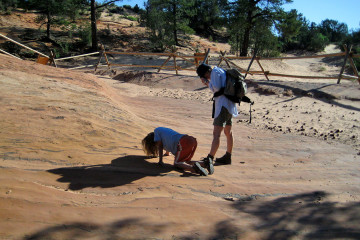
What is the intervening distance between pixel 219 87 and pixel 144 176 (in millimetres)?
1523

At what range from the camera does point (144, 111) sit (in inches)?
→ 300

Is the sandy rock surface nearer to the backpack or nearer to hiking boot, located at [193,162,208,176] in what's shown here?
hiking boot, located at [193,162,208,176]

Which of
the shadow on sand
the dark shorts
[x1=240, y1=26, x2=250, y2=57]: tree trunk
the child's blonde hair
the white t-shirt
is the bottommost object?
the shadow on sand

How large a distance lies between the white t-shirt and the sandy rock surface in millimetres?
868

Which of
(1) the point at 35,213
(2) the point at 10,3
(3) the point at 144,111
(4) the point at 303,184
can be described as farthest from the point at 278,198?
(2) the point at 10,3

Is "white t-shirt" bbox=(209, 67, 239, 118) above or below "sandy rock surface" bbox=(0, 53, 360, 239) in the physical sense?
above

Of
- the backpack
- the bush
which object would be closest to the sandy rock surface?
the backpack

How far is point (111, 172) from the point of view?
3412 mm

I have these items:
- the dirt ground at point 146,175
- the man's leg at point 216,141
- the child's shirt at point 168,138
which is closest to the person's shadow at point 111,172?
the dirt ground at point 146,175

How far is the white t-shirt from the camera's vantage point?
3.97 metres

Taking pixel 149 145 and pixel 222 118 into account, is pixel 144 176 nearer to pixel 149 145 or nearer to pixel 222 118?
pixel 149 145

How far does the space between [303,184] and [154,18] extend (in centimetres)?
2165

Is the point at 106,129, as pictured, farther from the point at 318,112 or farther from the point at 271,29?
the point at 271,29

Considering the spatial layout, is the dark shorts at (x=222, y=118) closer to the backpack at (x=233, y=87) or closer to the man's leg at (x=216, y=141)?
the man's leg at (x=216, y=141)
